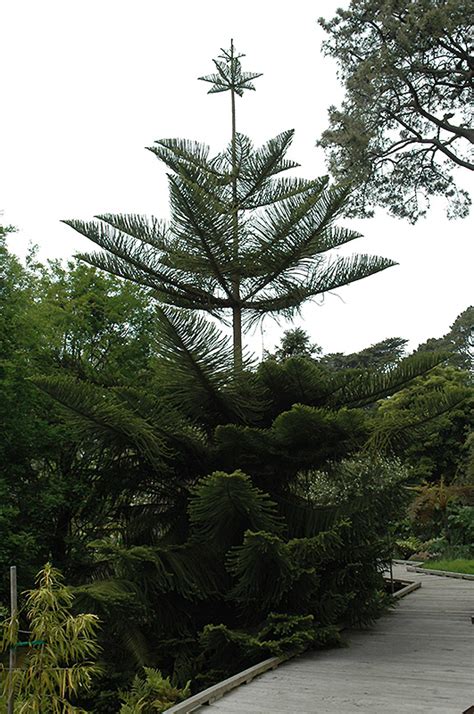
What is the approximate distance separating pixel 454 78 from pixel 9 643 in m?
10.8

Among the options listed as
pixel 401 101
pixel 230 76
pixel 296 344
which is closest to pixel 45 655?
pixel 230 76

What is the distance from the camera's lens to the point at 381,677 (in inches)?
177

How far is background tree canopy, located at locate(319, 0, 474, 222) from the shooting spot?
11.1m

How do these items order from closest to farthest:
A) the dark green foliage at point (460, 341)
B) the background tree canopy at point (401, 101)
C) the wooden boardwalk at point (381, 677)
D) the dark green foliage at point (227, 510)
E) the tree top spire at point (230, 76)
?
1. the wooden boardwalk at point (381, 677)
2. the dark green foliage at point (227, 510)
3. the tree top spire at point (230, 76)
4. the background tree canopy at point (401, 101)
5. the dark green foliage at point (460, 341)

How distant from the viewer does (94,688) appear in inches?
216

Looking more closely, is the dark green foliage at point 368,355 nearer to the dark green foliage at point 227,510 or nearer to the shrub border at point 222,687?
the dark green foliage at point 227,510

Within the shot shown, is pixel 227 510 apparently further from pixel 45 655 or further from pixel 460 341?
pixel 460 341

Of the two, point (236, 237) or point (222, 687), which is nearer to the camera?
point (222, 687)

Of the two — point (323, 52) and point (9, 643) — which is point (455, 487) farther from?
point (9, 643)

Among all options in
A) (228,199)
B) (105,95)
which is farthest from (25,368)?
(105,95)

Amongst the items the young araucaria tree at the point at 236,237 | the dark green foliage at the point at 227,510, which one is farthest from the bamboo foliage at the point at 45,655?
the young araucaria tree at the point at 236,237

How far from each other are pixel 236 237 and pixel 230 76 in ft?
5.73

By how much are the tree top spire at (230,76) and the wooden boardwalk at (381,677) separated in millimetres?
4842

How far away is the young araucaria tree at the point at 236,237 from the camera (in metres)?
6.14
